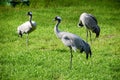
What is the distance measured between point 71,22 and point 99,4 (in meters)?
7.58

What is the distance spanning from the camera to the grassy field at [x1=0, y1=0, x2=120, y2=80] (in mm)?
12719

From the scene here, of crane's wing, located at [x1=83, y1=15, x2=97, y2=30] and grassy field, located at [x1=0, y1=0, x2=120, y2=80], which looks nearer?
grassy field, located at [x1=0, y1=0, x2=120, y2=80]

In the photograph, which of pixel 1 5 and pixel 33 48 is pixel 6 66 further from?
pixel 1 5

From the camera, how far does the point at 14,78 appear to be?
1236cm

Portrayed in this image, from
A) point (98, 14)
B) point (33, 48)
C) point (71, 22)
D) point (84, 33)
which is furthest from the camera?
point (98, 14)

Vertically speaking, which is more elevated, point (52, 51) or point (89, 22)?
point (89, 22)

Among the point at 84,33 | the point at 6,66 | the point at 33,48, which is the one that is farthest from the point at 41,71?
the point at 84,33

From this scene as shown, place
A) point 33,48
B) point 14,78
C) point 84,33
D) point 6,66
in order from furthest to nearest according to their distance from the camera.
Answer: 1. point 84,33
2. point 33,48
3. point 6,66
4. point 14,78

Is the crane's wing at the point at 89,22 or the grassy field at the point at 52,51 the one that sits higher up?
the crane's wing at the point at 89,22

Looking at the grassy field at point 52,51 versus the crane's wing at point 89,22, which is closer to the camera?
the grassy field at point 52,51

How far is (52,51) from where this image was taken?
16016 millimetres

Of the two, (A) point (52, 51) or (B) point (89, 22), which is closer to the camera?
(A) point (52, 51)

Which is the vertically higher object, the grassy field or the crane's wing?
the crane's wing

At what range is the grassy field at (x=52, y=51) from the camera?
12719 mm
